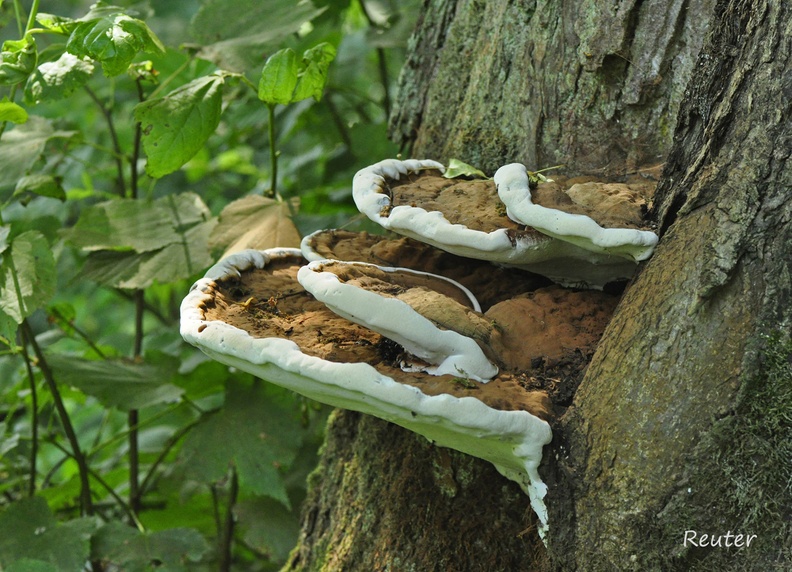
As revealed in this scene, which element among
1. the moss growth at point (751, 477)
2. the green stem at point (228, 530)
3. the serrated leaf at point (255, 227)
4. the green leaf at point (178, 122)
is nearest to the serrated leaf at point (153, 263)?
the serrated leaf at point (255, 227)

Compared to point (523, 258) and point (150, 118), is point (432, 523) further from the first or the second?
point (150, 118)

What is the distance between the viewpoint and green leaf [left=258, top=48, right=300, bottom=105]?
208 cm

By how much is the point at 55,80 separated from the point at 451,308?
1.42 metres

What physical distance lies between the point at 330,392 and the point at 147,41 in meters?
1.18

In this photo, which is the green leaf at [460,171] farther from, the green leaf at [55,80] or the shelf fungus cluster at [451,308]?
the green leaf at [55,80]

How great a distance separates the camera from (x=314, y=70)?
2.14m

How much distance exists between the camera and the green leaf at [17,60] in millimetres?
1864

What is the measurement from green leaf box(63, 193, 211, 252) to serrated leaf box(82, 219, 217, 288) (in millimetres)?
38

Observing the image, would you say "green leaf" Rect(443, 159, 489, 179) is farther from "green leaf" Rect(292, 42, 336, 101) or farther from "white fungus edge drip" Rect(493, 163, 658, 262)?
"green leaf" Rect(292, 42, 336, 101)

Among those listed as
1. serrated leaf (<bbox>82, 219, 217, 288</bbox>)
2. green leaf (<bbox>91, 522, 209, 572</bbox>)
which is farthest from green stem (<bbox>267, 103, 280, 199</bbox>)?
green leaf (<bbox>91, 522, 209, 572</bbox>)
